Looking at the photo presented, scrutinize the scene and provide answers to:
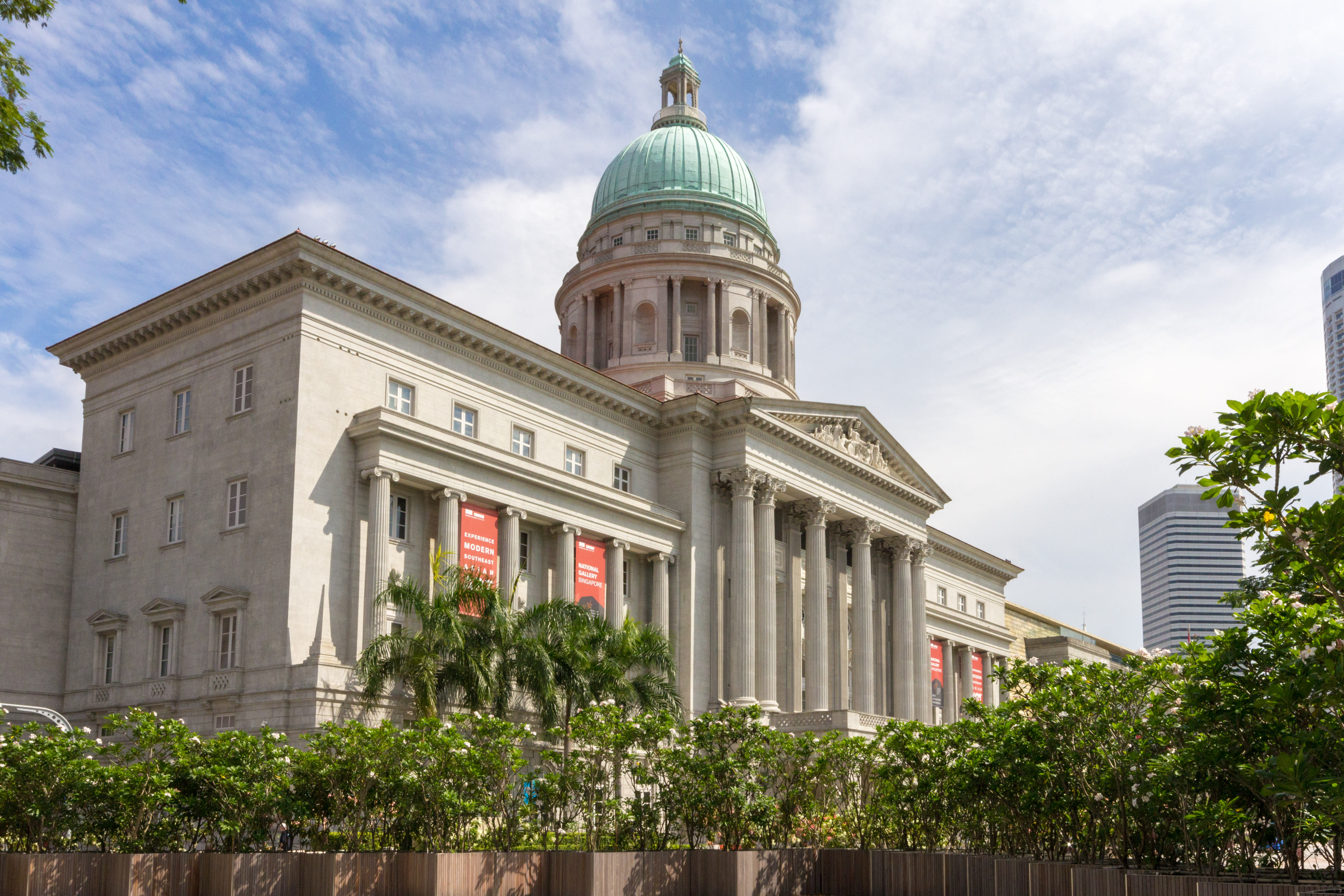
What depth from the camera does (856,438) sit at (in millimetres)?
64062

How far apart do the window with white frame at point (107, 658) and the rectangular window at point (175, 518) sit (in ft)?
13.0

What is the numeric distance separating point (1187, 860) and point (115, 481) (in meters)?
39.5

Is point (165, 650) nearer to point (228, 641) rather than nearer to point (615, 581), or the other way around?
point (228, 641)

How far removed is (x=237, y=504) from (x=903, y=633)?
35.9 metres

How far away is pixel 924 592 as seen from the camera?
70.8 meters

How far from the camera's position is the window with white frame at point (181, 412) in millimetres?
46812

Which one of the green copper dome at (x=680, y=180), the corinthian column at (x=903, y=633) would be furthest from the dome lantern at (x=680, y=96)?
the corinthian column at (x=903, y=633)

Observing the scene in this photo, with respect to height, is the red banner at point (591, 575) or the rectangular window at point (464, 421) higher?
the rectangular window at point (464, 421)

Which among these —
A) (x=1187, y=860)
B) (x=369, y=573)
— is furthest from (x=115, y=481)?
(x=1187, y=860)

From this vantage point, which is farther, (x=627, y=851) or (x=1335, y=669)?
(x=627, y=851)

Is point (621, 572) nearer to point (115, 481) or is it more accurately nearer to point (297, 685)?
point (297, 685)

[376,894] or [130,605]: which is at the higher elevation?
[130,605]

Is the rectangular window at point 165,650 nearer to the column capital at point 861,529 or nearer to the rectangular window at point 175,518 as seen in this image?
the rectangular window at point 175,518

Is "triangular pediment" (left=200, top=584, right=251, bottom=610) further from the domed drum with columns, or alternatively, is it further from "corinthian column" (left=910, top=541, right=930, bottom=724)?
"corinthian column" (left=910, top=541, right=930, bottom=724)
